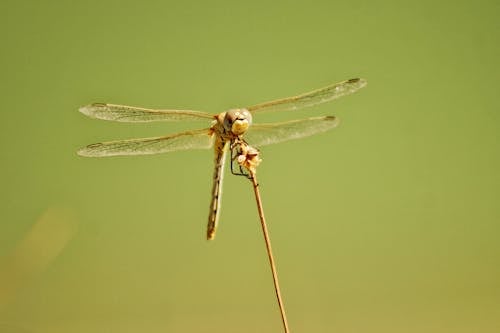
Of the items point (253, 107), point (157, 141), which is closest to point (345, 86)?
point (253, 107)

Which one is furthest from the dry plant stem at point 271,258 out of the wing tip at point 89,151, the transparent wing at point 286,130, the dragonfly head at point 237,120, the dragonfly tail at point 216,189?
the transparent wing at point 286,130

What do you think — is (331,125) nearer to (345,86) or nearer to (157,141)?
(345,86)

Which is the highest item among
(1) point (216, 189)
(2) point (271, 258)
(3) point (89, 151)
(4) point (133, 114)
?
(4) point (133, 114)

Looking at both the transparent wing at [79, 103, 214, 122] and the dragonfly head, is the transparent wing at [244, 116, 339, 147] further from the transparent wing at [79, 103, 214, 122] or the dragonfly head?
the dragonfly head

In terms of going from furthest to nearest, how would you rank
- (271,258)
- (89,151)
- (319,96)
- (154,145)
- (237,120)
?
1. (319,96)
2. (154,145)
3. (89,151)
4. (237,120)
5. (271,258)

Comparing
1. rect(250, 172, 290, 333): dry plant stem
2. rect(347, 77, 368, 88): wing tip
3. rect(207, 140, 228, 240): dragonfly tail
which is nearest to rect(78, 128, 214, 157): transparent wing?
rect(207, 140, 228, 240): dragonfly tail

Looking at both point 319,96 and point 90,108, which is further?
point 319,96

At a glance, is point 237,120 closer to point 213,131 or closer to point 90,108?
point 213,131

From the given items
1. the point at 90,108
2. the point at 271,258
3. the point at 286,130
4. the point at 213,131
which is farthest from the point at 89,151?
the point at 271,258

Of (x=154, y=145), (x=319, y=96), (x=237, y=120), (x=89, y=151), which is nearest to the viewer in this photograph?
(x=237, y=120)
